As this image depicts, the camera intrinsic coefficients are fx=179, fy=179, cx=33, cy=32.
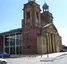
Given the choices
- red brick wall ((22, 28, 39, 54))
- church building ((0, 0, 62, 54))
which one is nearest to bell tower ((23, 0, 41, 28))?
church building ((0, 0, 62, 54))

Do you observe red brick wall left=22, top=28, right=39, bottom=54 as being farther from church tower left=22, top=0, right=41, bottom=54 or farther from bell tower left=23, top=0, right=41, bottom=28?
bell tower left=23, top=0, right=41, bottom=28

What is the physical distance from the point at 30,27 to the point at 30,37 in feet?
9.87

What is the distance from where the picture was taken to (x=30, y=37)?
53406 mm

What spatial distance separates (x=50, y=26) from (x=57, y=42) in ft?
24.8

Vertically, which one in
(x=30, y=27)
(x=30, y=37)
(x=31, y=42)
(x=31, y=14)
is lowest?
(x=31, y=42)

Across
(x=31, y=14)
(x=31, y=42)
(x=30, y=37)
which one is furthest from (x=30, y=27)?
(x=31, y=42)

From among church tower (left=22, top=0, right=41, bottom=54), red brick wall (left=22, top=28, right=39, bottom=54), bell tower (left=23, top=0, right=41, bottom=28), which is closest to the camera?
red brick wall (left=22, top=28, right=39, bottom=54)

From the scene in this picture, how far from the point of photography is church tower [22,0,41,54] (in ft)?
173

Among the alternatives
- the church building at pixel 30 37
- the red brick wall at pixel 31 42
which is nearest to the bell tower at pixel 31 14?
the church building at pixel 30 37

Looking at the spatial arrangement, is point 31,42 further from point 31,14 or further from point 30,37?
point 31,14

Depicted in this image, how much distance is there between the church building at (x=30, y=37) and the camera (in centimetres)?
5284

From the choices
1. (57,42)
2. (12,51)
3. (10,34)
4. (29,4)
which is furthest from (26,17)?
(57,42)

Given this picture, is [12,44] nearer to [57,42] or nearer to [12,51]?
[12,51]

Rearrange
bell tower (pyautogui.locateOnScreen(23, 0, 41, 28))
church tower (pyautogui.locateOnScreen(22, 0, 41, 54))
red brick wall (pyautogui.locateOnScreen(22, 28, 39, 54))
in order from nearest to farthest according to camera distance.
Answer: red brick wall (pyautogui.locateOnScreen(22, 28, 39, 54)) < church tower (pyautogui.locateOnScreen(22, 0, 41, 54)) < bell tower (pyautogui.locateOnScreen(23, 0, 41, 28))
